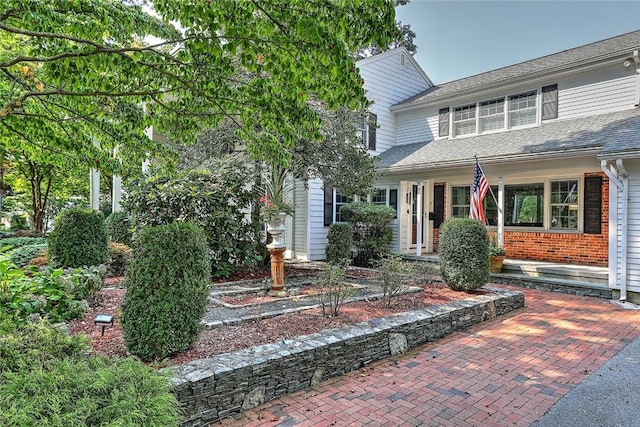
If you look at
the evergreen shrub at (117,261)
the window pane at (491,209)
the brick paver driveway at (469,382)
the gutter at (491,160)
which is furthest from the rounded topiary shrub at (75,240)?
the window pane at (491,209)

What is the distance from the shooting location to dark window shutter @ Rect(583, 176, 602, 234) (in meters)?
9.04

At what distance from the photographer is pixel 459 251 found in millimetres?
6934

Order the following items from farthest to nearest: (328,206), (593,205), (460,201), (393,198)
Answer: (393,198) < (328,206) < (460,201) < (593,205)

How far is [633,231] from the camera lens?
281 inches

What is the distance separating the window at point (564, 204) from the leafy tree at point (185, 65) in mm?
8607

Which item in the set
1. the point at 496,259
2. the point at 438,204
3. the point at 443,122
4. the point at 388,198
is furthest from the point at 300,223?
the point at 443,122

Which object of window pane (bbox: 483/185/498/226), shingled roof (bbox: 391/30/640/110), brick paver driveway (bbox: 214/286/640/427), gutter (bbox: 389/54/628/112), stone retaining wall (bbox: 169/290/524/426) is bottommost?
brick paver driveway (bbox: 214/286/640/427)

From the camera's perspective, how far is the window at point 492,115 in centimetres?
1153

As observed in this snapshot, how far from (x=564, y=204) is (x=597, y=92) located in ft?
10.1

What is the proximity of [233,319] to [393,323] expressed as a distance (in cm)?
198

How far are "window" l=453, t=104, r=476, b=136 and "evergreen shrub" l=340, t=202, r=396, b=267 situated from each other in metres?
3.64

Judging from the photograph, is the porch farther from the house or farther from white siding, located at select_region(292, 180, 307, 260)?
white siding, located at select_region(292, 180, 307, 260)

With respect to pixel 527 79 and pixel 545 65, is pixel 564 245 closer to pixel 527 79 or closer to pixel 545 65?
pixel 527 79

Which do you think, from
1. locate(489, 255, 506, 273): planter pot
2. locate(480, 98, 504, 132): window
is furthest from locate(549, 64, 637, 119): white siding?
locate(489, 255, 506, 273): planter pot
